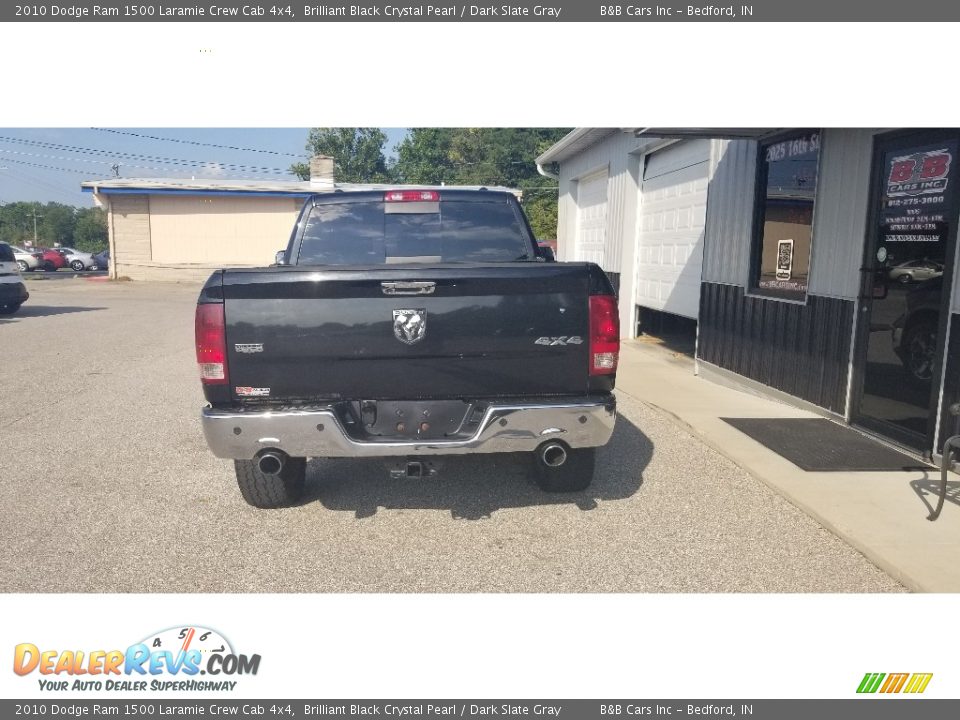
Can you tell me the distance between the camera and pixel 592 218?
15.9 meters

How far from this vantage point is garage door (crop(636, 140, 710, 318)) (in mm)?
10211

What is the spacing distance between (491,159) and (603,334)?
1724 inches

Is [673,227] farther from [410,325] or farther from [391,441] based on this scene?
[391,441]

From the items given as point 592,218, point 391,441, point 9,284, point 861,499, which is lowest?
point 861,499

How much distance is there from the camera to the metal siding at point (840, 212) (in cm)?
631

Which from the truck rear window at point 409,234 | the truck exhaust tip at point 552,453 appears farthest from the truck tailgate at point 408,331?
the truck rear window at point 409,234

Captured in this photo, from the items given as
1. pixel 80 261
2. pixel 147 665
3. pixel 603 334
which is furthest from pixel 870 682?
pixel 80 261

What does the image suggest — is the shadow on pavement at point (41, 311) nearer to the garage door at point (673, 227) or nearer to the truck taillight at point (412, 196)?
the garage door at point (673, 227)

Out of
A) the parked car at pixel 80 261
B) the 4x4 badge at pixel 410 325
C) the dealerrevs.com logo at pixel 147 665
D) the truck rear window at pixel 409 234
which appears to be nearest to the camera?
the dealerrevs.com logo at pixel 147 665

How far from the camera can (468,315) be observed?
3.96m

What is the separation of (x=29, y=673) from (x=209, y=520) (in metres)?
1.60

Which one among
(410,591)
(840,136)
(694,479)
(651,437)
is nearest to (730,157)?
(840,136)

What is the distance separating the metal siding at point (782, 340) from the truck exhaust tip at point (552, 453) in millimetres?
3726

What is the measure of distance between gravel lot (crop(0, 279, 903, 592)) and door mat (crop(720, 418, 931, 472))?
56 centimetres
